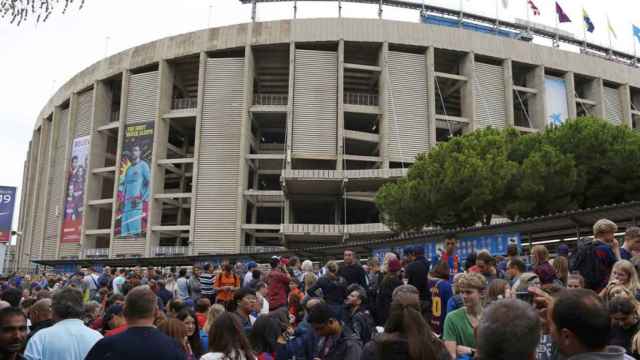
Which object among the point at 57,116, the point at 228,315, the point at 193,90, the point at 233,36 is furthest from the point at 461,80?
the point at 228,315

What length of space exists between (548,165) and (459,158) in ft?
15.0

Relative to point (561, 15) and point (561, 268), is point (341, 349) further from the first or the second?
point (561, 15)

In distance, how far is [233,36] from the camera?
158ft

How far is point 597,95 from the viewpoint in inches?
2085

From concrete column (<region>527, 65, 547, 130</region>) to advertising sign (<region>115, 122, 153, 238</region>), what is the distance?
116 ft

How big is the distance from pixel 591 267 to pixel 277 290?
5594 millimetres

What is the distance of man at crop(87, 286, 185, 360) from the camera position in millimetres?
3135

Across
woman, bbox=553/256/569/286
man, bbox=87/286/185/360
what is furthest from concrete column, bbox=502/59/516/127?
man, bbox=87/286/185/360

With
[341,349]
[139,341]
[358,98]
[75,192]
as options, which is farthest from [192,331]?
[75,192]

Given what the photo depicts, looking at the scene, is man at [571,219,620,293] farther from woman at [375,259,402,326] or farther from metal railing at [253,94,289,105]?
metal railing at [253,94,289,105]

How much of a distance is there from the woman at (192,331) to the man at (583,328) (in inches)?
169

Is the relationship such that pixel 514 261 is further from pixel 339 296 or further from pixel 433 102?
pixel 433 102

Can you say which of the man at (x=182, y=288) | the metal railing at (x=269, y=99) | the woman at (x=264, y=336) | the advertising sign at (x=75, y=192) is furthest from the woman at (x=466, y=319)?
the advertising sign at (x=75, y=192)

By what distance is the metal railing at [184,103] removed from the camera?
52.0m
